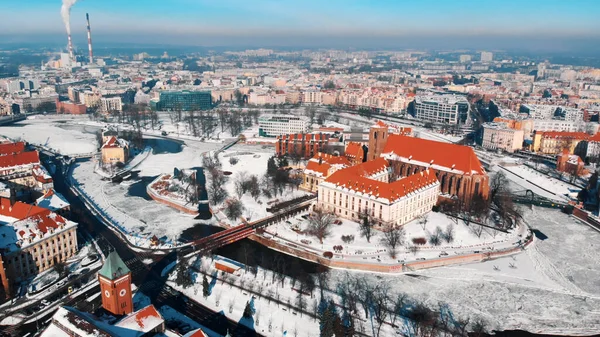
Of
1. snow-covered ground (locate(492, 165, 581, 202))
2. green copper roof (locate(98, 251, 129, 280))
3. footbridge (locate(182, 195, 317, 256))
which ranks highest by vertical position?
green copper roof (locate(98, 251, 129, 280))

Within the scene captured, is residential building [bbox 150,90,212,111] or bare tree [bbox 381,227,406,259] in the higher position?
residential building [bbox 150,90,212,111]

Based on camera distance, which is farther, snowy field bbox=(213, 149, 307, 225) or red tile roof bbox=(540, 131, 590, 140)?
red tile roof bbox=(540, 131, 590, 140)

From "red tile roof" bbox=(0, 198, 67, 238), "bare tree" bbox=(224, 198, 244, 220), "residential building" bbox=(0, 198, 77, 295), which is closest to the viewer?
"residential building" bbox=(0, 198, 77, 295)

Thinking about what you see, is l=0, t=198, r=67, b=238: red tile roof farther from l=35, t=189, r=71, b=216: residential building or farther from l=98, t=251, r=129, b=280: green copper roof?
l=98, t=251, r=129, b=280: green copper roof

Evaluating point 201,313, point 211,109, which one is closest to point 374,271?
point 201,313

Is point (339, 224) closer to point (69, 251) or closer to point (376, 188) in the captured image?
point (376, 188)

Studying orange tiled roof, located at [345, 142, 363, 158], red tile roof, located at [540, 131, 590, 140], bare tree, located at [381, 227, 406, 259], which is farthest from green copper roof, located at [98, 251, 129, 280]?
red tile roof, located at [540, 131, 590, 140]

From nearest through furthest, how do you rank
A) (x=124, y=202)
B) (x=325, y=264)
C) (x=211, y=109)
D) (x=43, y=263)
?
(x=43, y=263) → (x=325, y=264) → (x=124, y=202) → (x=211, y=109)

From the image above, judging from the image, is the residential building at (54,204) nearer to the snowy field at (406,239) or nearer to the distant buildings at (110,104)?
the snowy field at (406,239)
